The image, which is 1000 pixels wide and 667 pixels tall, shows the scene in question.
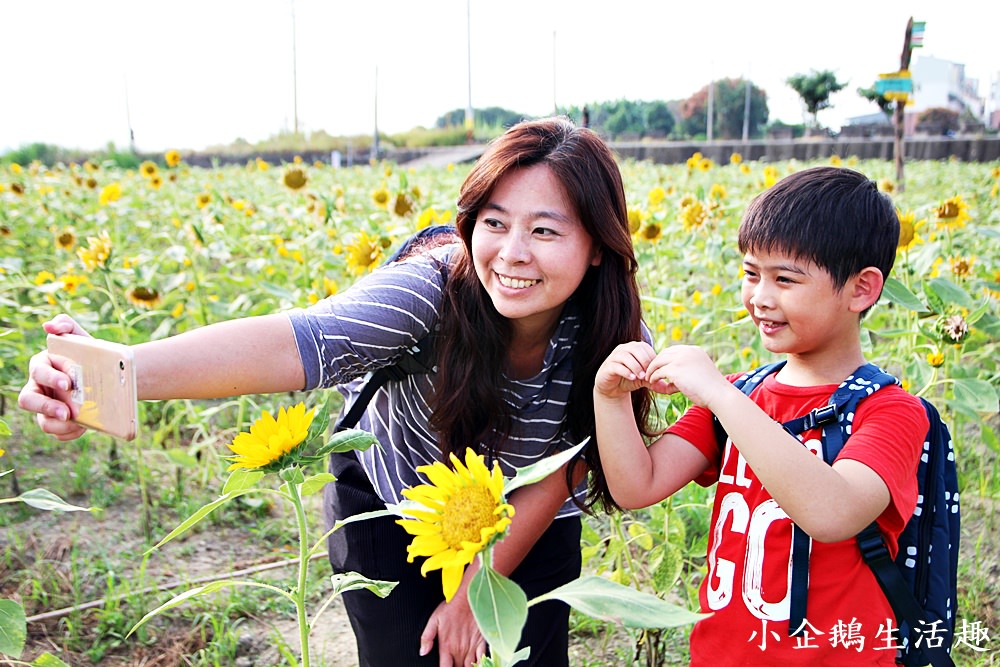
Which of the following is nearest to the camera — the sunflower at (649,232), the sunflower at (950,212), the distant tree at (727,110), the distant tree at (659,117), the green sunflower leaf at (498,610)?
the green sunflower leaf at (498,610)

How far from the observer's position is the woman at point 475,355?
3.25 ft

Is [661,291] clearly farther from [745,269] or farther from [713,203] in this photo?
[745,269]

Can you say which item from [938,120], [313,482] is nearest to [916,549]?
[313,482]

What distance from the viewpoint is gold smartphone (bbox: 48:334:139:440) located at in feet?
2.46

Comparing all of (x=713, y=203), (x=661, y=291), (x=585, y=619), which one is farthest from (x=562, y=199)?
(x=713, y=203)

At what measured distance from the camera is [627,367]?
84cm

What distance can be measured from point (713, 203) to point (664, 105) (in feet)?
69.0

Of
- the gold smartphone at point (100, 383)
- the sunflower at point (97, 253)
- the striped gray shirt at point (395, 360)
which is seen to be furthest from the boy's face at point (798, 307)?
the sunflower at point (97, 253)

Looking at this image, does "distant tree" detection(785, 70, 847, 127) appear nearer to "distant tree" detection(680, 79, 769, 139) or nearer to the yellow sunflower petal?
"distant tree" detection(680, 79, 769, 139)

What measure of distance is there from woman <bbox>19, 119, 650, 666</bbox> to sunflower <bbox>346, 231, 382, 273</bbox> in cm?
56

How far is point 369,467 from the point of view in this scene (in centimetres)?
133

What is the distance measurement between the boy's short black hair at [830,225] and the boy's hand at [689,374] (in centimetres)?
15

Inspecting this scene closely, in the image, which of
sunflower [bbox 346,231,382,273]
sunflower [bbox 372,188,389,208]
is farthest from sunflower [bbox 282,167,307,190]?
sunflower [bbox 346,231,382,273]

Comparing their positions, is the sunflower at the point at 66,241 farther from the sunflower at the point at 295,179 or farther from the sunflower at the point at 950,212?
the sunflower at the point at 950,212
